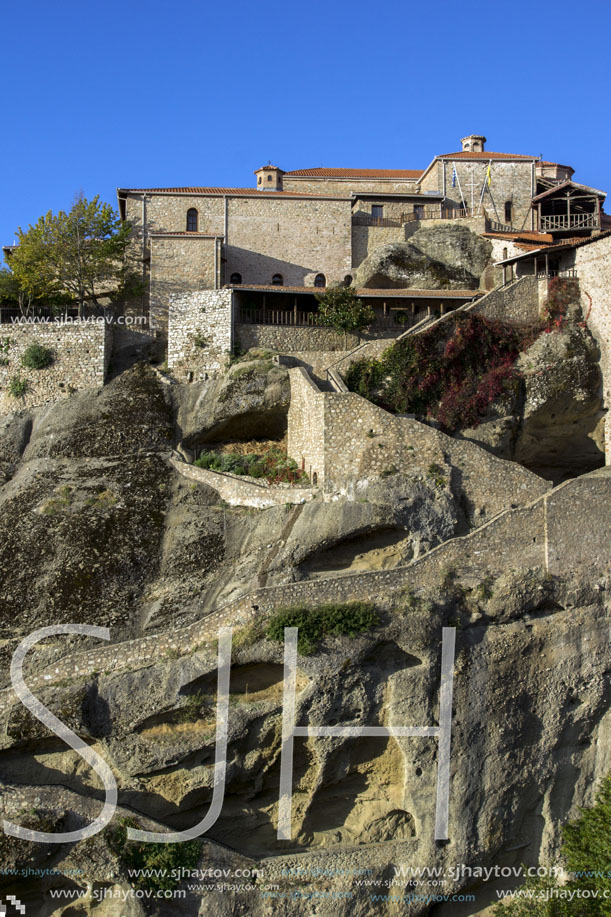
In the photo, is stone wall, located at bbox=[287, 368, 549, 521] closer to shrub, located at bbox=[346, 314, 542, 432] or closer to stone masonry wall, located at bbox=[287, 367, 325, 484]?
stone masonry wall, located at bbox=[287, 367, 325, 484]

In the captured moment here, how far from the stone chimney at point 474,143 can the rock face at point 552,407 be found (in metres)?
19.8

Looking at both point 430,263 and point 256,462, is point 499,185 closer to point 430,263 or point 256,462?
point 430,263

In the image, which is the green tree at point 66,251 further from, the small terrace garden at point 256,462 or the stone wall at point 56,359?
the small terrace garden at point 256,462

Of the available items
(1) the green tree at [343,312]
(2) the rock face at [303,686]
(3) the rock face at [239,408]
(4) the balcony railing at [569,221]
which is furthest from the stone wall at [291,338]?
(4) the balcony railing at [569,221]

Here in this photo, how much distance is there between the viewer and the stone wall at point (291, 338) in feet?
121

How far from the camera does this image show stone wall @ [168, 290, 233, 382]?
1435 inches

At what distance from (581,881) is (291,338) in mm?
21885

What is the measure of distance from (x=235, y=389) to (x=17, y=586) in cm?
1105

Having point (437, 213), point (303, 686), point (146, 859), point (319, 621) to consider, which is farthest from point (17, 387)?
point (437, 213)

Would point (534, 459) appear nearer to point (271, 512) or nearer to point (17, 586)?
point (271, 512)

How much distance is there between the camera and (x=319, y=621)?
81.6 feet

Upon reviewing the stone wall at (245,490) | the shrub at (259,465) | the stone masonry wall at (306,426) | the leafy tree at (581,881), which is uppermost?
the stone masonry wall at (306,426)

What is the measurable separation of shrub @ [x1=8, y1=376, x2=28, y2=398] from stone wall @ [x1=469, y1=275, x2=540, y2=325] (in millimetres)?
17827

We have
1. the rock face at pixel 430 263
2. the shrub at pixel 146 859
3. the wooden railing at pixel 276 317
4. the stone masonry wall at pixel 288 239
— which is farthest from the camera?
the stone masonry wall at pixel 288 239
